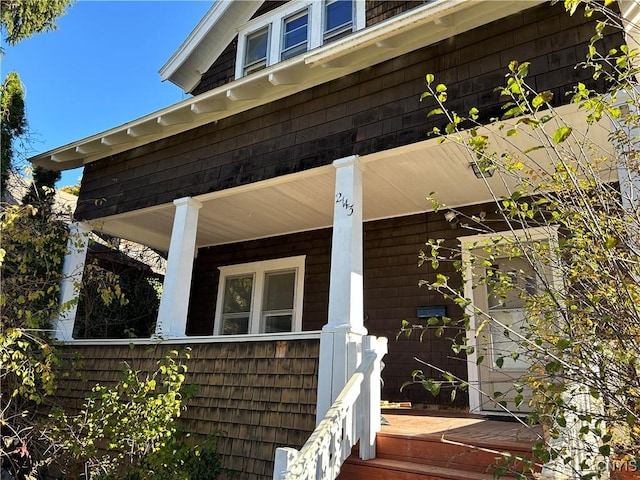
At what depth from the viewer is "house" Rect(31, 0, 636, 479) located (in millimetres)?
4523

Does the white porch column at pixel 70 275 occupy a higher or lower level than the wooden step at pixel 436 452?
higher

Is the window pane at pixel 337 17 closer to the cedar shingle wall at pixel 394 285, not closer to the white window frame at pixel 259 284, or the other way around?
Answer: the cedar shingle wall at pixel 394 285

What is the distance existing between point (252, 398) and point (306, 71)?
394 cm

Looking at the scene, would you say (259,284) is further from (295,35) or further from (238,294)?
(295,35)

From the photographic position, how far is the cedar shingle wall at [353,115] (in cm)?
430

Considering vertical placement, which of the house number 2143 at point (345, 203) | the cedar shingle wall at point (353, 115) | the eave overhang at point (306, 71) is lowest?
the house number 2143 at point (345, 203)

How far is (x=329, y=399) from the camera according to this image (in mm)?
4180

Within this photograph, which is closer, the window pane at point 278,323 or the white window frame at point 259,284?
the white window frame at point 259,284

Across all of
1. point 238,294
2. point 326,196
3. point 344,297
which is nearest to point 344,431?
point 344,297

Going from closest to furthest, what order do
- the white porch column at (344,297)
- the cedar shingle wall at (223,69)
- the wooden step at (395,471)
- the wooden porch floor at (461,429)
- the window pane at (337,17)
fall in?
the wooden step at (395,471) → the wooden porch floor at (461,429) → the white porch column at (344,297) → the window pane at (337,17) → the cedar shingle wall at (223,69)

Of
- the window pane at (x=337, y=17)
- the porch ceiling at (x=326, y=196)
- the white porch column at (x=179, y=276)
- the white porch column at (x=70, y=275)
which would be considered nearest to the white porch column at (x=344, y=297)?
the porch ceiling at (x=326, y=196)

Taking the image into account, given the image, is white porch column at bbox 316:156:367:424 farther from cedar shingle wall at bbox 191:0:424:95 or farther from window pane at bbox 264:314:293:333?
cedar shingle wall at bbox 191:0:424:95

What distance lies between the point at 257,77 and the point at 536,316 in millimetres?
4634

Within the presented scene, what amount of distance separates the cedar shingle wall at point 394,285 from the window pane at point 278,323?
443mm
